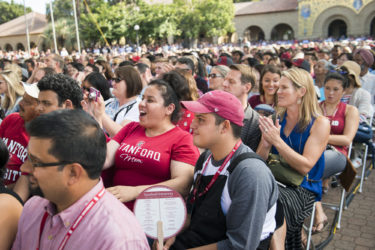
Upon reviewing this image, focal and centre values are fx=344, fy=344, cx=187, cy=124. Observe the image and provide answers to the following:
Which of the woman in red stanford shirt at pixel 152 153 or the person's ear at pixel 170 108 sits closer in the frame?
the woman in red stanford shirt at pixel 152 153

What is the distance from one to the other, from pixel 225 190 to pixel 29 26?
62187 millimetres

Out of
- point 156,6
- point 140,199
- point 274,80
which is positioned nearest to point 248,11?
point 156,6

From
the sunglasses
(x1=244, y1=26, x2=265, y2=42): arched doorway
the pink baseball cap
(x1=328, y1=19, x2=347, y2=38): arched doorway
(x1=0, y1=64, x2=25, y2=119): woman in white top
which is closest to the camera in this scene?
the pink baseball cap

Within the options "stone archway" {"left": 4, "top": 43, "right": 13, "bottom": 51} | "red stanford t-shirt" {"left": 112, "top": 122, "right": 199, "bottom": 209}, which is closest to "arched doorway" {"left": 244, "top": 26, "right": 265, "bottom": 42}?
"stone archway" {"left": 4, "top": 43, "right": 13, "bottom": 51}

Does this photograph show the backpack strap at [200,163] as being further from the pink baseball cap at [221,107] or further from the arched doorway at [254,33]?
the arched doorway at [254,33]

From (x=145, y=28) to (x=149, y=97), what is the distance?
1384 inches

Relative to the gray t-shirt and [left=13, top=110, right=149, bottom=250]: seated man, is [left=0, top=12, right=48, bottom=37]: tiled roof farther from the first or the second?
[left=13, top=110, right=149, bottom=250]: seated man

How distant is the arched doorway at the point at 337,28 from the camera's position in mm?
47719

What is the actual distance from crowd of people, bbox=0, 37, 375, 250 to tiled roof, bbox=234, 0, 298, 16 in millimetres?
48520

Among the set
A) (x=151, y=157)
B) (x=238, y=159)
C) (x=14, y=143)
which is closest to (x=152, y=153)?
(x=151, y=157)

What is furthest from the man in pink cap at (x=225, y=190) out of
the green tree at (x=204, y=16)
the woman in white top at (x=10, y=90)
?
the green tree at (x=204, y=16)

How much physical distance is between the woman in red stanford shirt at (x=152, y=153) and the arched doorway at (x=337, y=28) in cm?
5091

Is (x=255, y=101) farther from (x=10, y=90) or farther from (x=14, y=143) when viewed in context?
(x=10, y=90)

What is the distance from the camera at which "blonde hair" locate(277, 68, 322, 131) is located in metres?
3.20
